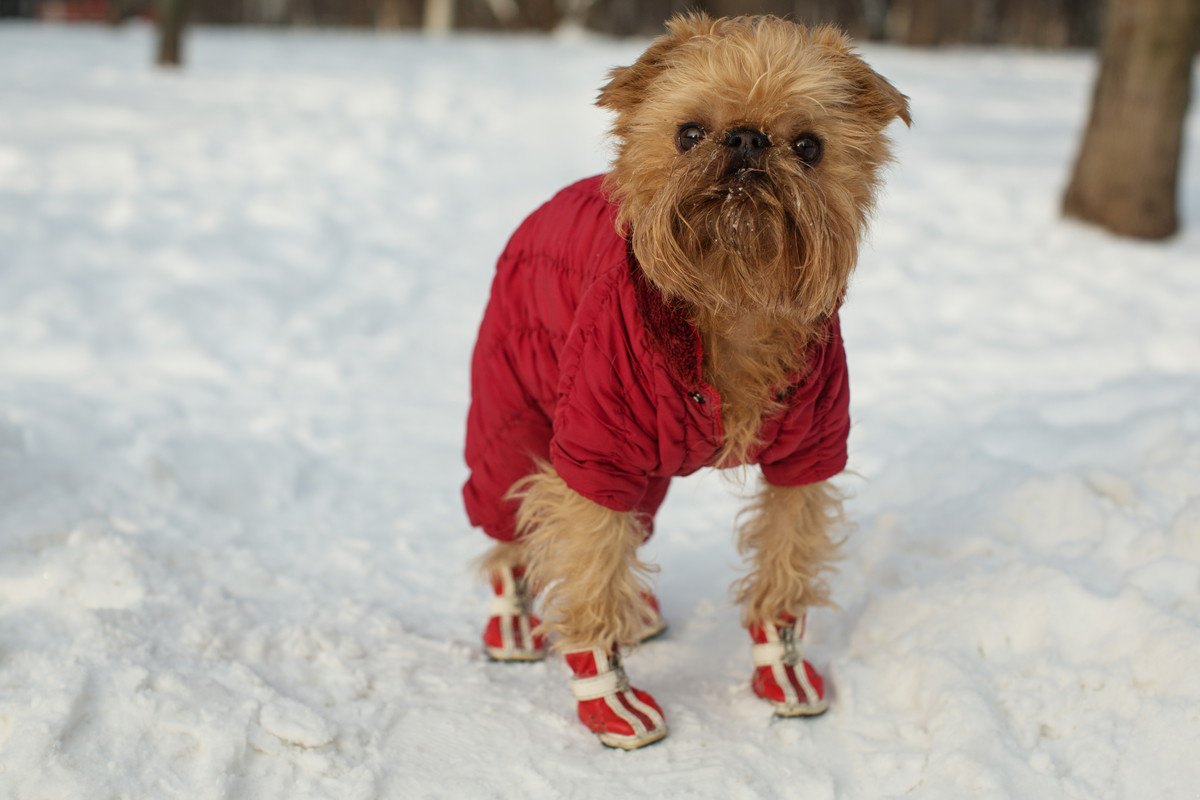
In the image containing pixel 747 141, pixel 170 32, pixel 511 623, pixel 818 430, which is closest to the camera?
pixel 747 141

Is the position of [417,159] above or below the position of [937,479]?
above

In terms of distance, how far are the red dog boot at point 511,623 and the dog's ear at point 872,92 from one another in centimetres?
160

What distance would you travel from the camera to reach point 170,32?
40.5 feet

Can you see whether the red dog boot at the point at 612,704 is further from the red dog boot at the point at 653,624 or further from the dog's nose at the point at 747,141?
the dog's nose at the point at 747,141

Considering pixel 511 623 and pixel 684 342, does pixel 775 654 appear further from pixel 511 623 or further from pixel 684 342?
pixel 684 342

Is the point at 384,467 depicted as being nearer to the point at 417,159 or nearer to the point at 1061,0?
the point at 417,159

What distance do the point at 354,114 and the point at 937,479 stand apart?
760 centimetres

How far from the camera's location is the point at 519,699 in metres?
3.09

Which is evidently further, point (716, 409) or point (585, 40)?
point (585, 40)

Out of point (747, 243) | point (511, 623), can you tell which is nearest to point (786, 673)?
point (511, 623)

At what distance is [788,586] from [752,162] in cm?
120

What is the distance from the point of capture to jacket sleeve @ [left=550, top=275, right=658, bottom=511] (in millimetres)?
2652

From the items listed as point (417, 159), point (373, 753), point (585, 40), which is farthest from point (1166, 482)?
point (585, 40)

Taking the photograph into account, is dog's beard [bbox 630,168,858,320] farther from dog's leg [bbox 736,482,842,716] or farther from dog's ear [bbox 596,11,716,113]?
dog's leg [bbox 736,482,842,716]
